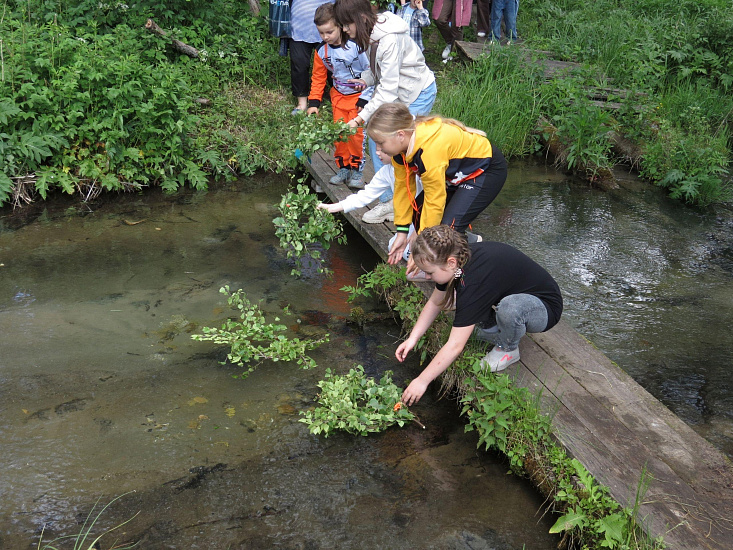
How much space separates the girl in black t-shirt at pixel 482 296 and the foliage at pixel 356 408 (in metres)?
0.12

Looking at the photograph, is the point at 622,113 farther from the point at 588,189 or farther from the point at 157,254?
the point at 157,254

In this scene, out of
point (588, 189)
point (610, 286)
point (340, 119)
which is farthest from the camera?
point (588, 189)

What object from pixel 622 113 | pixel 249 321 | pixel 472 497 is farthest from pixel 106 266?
pixel 622 113

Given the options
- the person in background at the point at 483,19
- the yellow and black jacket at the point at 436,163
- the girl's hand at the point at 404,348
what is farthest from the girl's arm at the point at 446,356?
the person in background at the point at 483,19

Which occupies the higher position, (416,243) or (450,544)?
(416,243)

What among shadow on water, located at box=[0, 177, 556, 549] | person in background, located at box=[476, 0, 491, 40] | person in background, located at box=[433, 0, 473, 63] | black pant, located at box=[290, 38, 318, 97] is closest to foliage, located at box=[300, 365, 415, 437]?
shadow on water, located at box=[0, 177, 556, 549]

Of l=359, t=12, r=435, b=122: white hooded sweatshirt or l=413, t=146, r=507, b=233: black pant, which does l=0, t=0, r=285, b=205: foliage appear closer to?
l=359, t=12, r=435, b=122: white hooded sweatshirt

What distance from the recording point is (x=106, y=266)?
570 cm

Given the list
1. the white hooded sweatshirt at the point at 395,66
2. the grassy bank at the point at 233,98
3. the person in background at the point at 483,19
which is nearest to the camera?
the white hooded sweatshirt at the point at 395,66

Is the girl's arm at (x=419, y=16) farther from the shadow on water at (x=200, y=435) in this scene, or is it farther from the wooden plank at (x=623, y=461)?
the wooden plank at (x=623, y=461)

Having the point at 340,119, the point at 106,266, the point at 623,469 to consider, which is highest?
the point at 340,119

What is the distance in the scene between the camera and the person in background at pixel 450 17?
9758 millimetres

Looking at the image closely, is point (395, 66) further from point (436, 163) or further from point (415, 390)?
point (415, 390)

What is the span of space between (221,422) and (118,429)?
1.91ft
